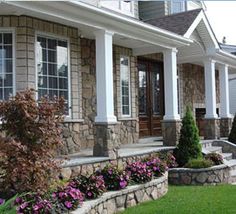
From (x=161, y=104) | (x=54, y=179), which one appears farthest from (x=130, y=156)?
(x=161, y=104)

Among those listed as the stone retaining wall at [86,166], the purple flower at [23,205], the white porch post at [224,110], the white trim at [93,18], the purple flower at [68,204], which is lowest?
the purple flower at [68,204]

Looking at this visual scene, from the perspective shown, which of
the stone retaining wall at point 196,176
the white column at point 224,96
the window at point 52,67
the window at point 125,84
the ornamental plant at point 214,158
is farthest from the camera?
the white column at point 224,96

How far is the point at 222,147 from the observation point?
1346cm

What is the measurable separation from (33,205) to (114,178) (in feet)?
7.27

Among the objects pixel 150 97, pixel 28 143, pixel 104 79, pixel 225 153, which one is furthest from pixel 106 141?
pixel 150 97

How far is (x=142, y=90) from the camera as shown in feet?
46.9

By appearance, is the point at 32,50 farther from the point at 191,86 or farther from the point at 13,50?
the point at 191,86

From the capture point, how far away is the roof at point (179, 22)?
13.2 metres

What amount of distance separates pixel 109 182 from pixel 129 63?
6255mm

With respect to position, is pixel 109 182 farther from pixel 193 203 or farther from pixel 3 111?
pixel 3 111

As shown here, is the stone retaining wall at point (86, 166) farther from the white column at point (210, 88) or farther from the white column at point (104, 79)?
the white column at point (210, 88)

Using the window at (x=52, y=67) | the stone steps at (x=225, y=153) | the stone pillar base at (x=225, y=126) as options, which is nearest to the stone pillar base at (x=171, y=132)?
the stone steps at (x=225, y=153)

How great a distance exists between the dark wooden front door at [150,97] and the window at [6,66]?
6180mm

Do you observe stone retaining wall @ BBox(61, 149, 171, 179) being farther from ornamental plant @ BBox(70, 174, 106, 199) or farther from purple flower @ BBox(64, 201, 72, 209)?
purple flower @ BBox(64, 201, 72, 209)
